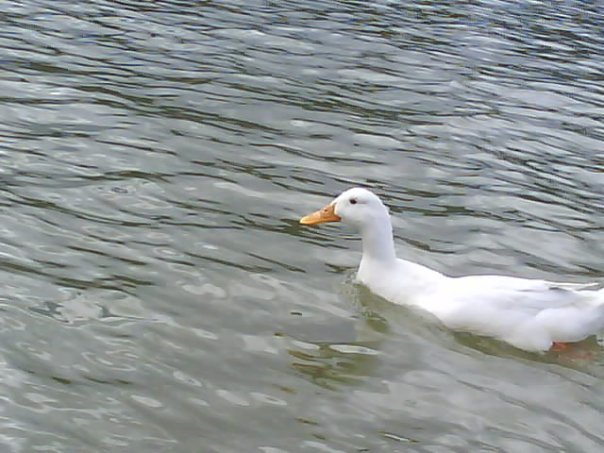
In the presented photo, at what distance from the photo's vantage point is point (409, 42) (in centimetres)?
1844

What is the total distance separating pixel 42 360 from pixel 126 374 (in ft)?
1.89

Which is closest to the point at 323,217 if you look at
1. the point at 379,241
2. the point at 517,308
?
the point at 379,241

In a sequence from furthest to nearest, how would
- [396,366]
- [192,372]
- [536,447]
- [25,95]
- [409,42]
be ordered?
[409,42], [25,95], [396,366], [192,372], [536,447]

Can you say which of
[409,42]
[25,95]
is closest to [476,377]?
[25,95]

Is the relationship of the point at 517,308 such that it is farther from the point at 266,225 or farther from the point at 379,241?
the point at 266,225

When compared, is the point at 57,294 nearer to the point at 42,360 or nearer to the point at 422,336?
the point at 42,360

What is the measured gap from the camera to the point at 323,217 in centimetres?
985

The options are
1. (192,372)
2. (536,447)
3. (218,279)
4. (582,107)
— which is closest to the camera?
(536,447)

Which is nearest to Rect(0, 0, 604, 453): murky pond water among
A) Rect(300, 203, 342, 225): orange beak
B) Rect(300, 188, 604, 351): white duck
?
Rect(300, 188, 604, 351): white duck

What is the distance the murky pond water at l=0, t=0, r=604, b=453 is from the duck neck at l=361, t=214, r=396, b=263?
37 centimetres

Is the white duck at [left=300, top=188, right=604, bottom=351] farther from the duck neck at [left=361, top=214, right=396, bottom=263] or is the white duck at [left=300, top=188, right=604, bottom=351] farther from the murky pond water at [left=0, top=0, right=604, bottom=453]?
the duck neck at [left=361, top=214, right=396, bottom=263]

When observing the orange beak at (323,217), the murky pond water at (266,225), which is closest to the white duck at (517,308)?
the murky pond water at (266,225)

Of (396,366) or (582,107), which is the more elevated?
(582,107)

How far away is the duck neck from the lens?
31.0 feet
